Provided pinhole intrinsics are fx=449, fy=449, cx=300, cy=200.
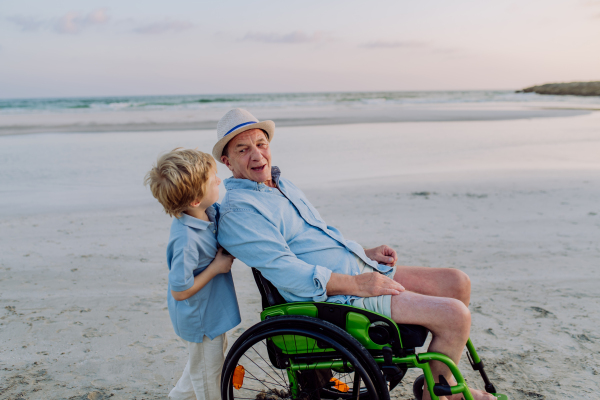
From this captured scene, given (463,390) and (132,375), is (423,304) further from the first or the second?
(132,375)

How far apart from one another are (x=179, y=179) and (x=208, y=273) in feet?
1.33

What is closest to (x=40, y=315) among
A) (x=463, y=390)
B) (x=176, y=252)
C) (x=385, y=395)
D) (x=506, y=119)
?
(x=176, y=252)

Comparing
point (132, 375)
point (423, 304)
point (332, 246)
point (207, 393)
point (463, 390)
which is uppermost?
point (332, 246)

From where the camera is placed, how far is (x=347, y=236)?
4723 mm

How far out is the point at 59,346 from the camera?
2.76 m

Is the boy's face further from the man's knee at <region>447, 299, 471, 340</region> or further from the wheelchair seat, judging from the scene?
the man's knee at <region>447, 299, 471, 340</region>

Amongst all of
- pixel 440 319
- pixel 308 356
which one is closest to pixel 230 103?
pixel 308 356

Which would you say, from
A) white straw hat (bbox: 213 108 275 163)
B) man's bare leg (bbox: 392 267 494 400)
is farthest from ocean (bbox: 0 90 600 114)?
man's bare leg (bbox: 392 267 494 400)

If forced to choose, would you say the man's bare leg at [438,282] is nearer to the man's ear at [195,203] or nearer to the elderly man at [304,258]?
the elderly man at [304,258]

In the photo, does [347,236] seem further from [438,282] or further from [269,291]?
[269,291]

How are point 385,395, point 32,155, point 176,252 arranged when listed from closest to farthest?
point 385,395, point 176,252, point 32,155

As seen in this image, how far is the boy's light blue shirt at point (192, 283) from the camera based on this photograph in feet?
5.72

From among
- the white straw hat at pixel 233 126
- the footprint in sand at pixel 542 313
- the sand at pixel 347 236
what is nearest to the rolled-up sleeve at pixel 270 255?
the white straw hat at pixel 233 126

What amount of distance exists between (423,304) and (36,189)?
22.8 ft
